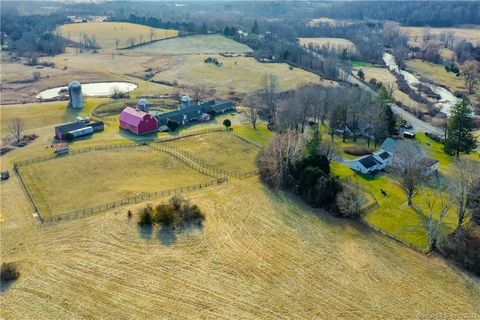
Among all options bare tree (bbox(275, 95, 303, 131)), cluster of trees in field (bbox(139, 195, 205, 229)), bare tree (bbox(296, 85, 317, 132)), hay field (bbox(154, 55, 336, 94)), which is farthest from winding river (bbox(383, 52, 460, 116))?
cluster of trees in field (bbox(139, 195, 205, 229))

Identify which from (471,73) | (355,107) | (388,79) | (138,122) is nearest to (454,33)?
(471,73)

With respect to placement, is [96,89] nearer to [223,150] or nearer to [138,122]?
[138,122]

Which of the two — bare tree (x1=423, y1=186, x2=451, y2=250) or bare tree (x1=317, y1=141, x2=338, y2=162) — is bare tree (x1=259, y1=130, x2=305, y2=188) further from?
bare tree (x1=423, y1=186, x2=451, y2=250)

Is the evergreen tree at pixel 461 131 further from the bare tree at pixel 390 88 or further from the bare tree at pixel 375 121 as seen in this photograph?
the bare tree at pixel 390 88

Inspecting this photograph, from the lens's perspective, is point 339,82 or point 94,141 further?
point 339,82

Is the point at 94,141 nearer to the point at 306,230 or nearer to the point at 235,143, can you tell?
the point at 235,143

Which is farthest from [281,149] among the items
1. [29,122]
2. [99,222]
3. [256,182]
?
[29,122]

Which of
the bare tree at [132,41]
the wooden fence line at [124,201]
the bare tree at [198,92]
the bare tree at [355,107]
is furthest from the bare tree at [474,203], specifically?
the bare tree at [132,41]
